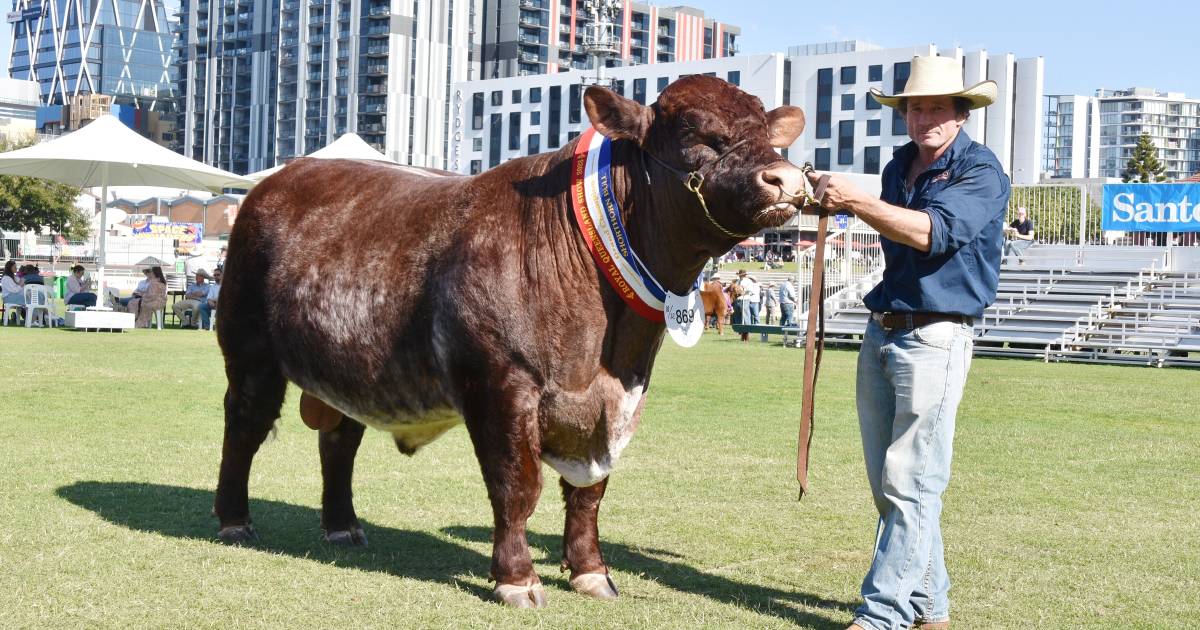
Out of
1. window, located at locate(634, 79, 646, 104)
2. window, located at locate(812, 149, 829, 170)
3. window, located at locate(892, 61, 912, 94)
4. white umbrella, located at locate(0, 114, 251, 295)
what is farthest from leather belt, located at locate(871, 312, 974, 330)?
window, located at locate(634, 79, 646, 104)

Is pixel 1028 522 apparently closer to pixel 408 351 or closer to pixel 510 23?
pixel 408 351

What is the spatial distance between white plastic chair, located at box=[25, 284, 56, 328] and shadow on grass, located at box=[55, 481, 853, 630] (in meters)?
21.2

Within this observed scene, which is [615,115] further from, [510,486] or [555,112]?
[555,112]

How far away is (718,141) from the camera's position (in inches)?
211

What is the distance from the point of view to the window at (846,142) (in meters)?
107

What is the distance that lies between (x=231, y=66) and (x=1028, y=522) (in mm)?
158207

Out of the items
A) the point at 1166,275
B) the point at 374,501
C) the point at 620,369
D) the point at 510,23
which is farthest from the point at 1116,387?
the point at 510,23

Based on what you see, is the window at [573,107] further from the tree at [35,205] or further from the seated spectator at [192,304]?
the seated spectator at [192,304]

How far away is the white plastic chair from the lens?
2772 cm

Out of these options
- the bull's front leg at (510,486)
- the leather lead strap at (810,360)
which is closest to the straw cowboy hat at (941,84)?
the leather lead strap at (810,360)

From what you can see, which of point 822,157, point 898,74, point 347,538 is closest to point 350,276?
point 347,538

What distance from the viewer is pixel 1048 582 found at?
20.8 feet

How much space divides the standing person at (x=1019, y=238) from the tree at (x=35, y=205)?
6919 cm

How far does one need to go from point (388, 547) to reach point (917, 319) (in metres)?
3.24
